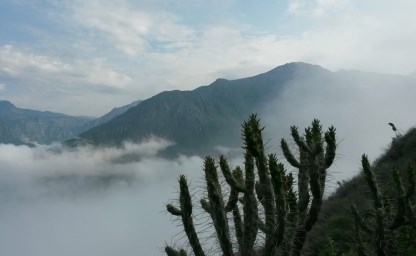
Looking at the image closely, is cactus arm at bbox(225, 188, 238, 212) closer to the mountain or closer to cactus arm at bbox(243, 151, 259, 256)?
cactus arm at bbox(243, 151, 259, 256)

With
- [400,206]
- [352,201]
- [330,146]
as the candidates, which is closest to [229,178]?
[330,146]

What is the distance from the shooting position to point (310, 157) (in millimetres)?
8383

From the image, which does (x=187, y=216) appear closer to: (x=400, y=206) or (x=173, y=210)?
(x=173, y=210)

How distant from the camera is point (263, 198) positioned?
287 inches

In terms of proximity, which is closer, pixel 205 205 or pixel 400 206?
pixel 205 205

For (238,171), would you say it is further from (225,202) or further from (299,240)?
(299,240)

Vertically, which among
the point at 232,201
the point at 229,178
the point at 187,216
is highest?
the point at 229,178

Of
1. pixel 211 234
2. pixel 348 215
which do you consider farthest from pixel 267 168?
pixel 348 215

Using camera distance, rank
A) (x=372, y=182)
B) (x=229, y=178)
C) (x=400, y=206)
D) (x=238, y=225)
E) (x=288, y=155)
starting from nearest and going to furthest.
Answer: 1. (x=229, y=178)
2. (x=238, y=225)
3. (x=288, y=155)
4. (x=400, y=206)
5. (x=372, y=182)

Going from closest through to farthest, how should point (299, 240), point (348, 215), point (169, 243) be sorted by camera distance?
1. point (299, 240)
2. point (169, 243)
3. point (348, 215)

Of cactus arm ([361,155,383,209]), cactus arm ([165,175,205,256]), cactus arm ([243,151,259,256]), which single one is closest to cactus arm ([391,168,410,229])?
cactus arm ([361,155,383,209])

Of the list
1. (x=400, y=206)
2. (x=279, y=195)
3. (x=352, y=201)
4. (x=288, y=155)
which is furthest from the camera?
(x=352, y=201)

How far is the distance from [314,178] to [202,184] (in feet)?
7.51

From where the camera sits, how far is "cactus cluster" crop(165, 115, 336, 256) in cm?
717
